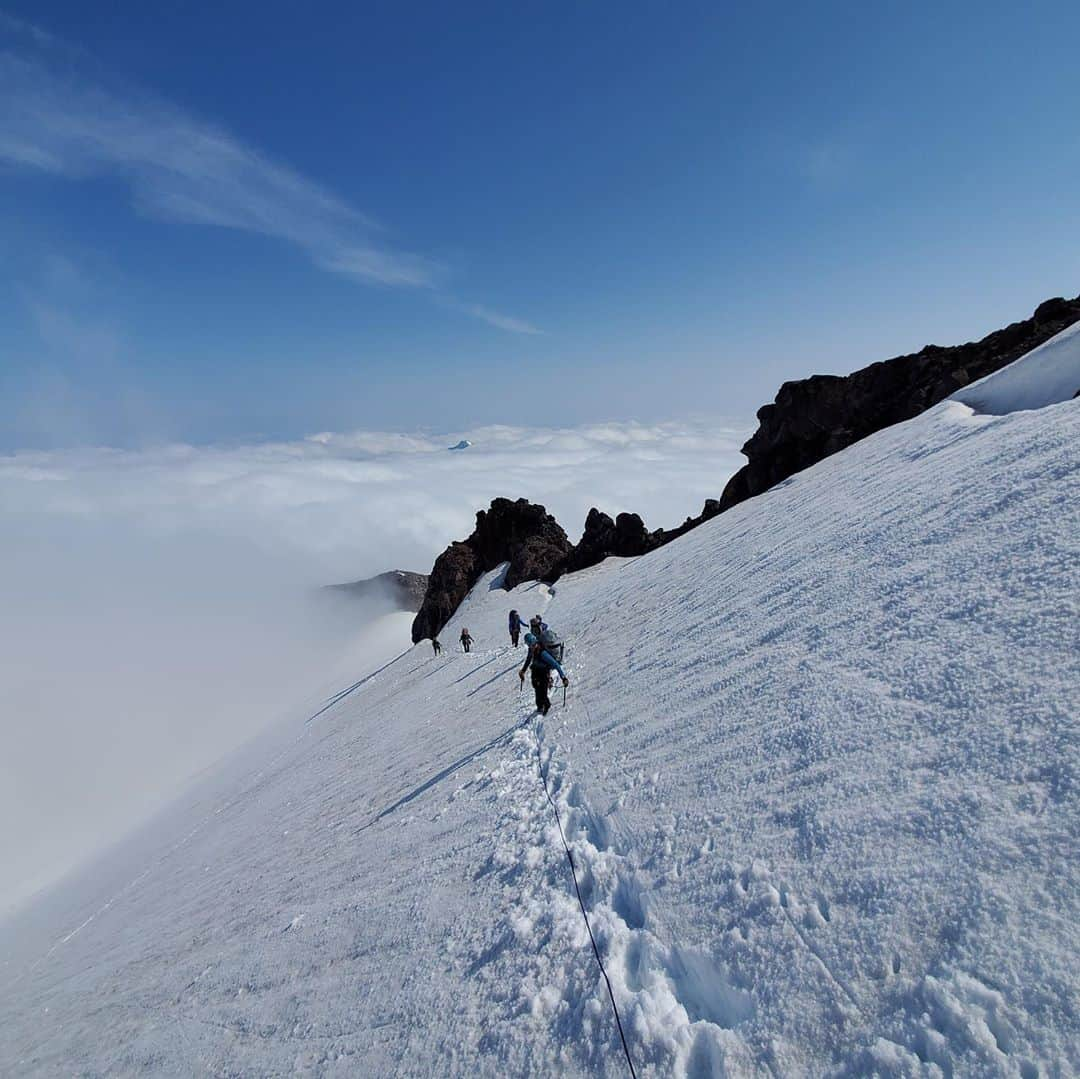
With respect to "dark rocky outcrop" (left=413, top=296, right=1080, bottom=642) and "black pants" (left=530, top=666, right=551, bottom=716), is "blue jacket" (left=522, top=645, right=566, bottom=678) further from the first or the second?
"dark rocky outcrop" (left=413, top=296, right=1080, bottom=642)

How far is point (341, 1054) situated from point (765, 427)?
36.7m

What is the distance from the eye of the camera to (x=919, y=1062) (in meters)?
2.77

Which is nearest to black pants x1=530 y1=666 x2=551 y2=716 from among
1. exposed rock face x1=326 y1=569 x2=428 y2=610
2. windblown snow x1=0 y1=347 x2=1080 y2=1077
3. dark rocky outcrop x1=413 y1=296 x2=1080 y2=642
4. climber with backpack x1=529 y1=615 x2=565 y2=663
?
windblown snow x1=0 y1=347 x2=1080 y2=1077

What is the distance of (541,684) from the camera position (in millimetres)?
10703

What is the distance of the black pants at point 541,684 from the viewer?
10680 millimetres

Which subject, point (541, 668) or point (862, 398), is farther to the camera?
point (862, 398)

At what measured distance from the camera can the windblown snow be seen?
3.18 m

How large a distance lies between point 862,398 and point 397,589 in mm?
106831

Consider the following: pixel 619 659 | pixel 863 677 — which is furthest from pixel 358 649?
pixel 863 677

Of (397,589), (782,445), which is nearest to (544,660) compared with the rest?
(782,445)

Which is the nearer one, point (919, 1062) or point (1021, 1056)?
point (1021, 1056)

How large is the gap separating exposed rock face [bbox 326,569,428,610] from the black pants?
351 feet

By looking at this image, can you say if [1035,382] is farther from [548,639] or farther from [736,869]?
[736,869]

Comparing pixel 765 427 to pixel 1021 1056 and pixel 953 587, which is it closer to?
pixel 953 587
